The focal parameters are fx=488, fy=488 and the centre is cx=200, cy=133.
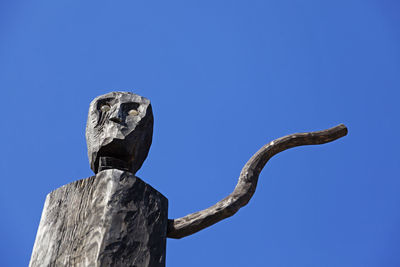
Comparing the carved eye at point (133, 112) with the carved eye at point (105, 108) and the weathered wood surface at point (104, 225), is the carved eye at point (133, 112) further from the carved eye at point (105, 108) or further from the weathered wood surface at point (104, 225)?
the weathered wood surface at point (104, 225)

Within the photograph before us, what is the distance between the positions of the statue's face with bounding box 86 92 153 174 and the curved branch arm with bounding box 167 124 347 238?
1.52ft

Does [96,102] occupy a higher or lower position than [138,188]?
higher

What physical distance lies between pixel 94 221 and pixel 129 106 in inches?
33.0

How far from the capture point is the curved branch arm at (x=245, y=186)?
2.54m

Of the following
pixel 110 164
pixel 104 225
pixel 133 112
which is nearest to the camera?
pixel 104 225

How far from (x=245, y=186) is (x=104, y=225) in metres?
0.84

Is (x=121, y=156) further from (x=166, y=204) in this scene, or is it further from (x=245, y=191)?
(x=245, y=191)

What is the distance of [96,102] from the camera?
2943 millimetres

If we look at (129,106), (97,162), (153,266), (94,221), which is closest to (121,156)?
(97,162)

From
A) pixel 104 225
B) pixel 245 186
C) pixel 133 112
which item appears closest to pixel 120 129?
pixel 133 112

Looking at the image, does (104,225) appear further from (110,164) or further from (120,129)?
(120,129)

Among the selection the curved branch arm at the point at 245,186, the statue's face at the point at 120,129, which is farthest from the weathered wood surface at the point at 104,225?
the statue's face at the point at 120,129

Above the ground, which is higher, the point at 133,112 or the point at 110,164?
the point at 133,112

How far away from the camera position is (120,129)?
2.71 meters
